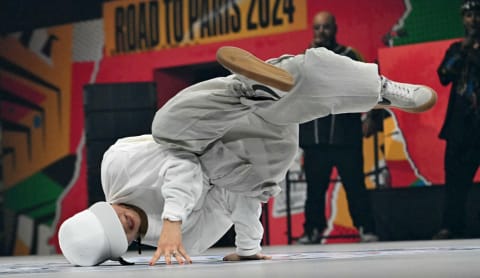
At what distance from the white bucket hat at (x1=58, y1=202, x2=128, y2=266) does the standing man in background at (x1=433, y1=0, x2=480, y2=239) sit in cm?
368

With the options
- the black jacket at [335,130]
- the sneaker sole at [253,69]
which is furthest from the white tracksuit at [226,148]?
the black jacket at [335,130]

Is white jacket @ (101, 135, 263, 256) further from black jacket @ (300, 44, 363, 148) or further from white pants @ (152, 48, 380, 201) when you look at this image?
black jacket @ (300, 44, 363, 148)

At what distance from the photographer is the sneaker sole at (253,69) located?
244 cm

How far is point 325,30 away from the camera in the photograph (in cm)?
662

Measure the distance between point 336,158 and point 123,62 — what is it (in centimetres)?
235

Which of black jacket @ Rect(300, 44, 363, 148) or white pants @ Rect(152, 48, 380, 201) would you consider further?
black jacket @ Rect(300, 44, 363, 148)

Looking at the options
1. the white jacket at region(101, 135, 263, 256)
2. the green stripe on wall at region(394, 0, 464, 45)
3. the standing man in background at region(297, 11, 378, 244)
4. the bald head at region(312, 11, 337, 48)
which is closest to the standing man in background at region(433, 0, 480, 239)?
the green stripe on wall at region(394, 0, 464, 45)

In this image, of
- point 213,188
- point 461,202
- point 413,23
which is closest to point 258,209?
point 213,188

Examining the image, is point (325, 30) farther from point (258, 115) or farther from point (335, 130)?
point (258, 115)

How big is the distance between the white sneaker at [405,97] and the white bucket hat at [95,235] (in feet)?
3.06

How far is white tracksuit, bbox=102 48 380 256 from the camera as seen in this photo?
2596mm

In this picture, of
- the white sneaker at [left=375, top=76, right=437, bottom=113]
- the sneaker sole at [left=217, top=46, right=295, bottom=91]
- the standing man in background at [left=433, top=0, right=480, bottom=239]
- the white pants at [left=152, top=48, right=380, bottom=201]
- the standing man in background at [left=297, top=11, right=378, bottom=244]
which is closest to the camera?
the sneaker sole at [left=217, top=46, right=295, bottom=91]

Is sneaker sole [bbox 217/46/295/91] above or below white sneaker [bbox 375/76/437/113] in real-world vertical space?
above

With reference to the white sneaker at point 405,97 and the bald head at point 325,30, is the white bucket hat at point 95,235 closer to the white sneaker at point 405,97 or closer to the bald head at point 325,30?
the white sneaker at point 405,97
